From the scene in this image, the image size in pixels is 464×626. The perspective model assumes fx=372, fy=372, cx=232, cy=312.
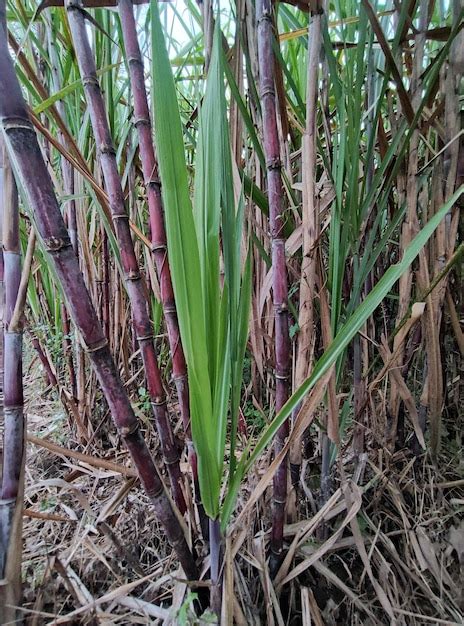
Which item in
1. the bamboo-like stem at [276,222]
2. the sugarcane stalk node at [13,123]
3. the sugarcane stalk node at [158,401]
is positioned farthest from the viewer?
the sugarcane stalk node at [158,401]

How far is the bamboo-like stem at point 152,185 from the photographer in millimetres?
460

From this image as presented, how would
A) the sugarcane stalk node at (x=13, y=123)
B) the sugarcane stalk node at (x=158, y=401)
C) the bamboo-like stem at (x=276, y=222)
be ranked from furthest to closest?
1. the sugarcane stalk node at (x=158, y=401)
2. the bamboo-like stem at (x=276, y=222)
3. the sugarcane stalk node at (x=13, y=123)

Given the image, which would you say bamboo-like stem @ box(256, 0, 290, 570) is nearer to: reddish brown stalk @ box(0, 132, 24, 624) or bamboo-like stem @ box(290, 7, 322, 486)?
bamboo-like stem @ box(290, 7, 322, 486)

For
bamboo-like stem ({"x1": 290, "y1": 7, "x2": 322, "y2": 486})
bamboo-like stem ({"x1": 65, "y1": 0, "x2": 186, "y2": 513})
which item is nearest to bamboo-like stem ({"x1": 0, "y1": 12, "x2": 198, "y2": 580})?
bamboo-like stem ({"x1": 65, "y1": 0, "x2": 186, "y2": 513})

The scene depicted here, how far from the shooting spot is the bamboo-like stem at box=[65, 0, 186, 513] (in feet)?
1.42

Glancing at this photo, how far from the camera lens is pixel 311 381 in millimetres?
358

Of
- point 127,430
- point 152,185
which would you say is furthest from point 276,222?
point 127,430

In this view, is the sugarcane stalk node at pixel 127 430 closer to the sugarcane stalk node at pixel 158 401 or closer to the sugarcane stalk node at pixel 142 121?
the sugarcane stalk node at pixel 158 401

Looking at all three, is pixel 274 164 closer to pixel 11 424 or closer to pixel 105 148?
pixel 105 148

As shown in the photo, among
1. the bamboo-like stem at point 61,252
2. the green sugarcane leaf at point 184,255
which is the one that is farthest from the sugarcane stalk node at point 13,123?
the green sugarcane leaf at point 184,255

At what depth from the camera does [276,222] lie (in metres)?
0.44

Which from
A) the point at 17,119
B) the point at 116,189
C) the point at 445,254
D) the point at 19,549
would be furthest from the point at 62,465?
the point at 445,254

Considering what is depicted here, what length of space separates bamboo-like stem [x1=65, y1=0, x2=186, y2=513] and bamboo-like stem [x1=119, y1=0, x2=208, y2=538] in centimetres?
3

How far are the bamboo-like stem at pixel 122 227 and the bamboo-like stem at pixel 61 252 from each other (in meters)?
0.12
